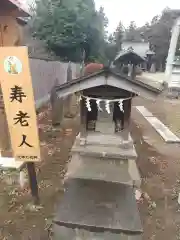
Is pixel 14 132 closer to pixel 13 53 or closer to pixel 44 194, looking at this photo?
pixel 13 53

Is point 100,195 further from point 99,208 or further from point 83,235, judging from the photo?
point 83,235

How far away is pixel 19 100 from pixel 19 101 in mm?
17

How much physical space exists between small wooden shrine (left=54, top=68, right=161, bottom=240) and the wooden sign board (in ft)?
2.57

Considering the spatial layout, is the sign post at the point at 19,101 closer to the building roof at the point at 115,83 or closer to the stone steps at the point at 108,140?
the building roof at the point at 115,83

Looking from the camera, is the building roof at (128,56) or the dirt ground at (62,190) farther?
the building roof at (128,56)

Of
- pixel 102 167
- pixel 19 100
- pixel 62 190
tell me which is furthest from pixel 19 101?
pixel 62 190

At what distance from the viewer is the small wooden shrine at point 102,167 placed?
3.86 meters

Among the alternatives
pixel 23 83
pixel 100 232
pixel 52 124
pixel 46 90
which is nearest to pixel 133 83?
pixel 23 83

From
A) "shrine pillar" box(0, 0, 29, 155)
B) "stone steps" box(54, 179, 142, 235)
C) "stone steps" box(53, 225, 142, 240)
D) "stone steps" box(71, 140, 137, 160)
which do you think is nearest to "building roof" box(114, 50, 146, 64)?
"shrine pillar" box(0, 0, 29, 155)

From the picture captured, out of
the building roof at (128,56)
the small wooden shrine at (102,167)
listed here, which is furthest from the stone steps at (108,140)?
the building roof at (128,56)

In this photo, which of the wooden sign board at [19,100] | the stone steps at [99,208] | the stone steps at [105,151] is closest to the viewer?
the stone steps at [99,208]

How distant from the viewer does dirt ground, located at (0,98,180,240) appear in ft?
15.0

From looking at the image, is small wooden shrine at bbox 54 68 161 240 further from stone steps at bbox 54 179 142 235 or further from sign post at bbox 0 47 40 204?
sign post at bbox 0 47 40 204

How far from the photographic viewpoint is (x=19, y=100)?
412cm
